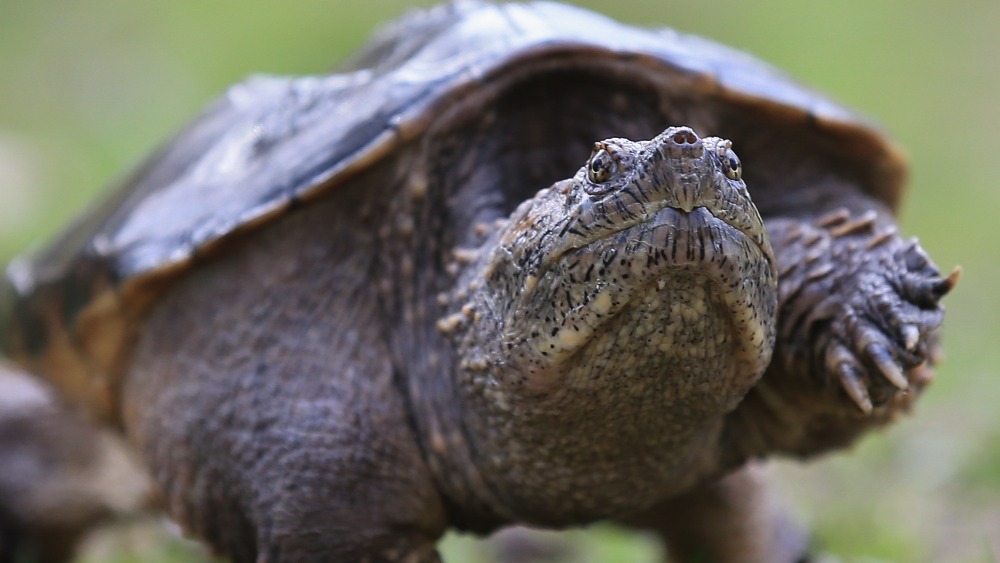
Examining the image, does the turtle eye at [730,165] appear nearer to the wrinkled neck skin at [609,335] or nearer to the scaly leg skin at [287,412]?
the wrinkled neck skin at [609,335]

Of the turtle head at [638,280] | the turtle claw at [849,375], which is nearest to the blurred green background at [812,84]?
the turtle claw at [849,375]

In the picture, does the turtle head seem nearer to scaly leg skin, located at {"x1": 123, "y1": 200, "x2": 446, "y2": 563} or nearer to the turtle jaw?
the turtle jaw

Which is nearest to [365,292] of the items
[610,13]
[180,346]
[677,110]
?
[180,346]

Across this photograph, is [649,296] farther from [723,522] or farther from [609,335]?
[723,522]

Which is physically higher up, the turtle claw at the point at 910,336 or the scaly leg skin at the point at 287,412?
the scaly leg skin at the point at 287,412

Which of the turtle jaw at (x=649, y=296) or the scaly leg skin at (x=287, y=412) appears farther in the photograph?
the scaly leg skin at (x=287, y=412)

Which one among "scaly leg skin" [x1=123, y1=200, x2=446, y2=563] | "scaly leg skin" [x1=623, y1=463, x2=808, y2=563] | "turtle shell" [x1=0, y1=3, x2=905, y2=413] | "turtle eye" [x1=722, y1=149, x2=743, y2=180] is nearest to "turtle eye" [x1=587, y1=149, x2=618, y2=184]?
"turtle eye" [x1=722, y1=149, x2=743, y2=180]

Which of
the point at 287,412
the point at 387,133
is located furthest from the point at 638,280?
the point at 287,412
